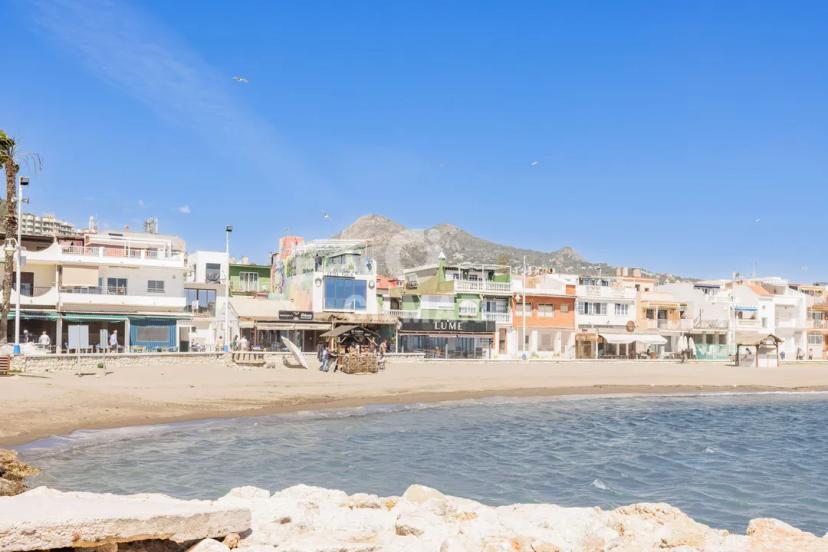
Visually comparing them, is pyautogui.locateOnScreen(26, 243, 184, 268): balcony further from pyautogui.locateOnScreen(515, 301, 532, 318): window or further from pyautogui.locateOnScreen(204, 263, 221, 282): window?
pyautogui.locateOnScreen(515, 301, 532, 318): window

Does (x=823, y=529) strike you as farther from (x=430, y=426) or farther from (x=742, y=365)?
(x=742, y=365)

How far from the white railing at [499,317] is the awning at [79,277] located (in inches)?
1079

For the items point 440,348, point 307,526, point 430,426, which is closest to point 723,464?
point 430,426

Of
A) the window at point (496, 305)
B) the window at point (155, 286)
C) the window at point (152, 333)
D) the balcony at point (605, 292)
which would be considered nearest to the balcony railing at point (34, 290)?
the window at point (152, 333)

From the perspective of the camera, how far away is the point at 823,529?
13711 mm

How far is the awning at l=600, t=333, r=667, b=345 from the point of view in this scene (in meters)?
60.0

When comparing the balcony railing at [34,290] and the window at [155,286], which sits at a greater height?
the window at [155,286]

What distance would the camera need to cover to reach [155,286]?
152ft

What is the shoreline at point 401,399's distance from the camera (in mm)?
22688

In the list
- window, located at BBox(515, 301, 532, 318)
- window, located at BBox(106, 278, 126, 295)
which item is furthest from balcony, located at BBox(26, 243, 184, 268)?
window, located at BBox(515, 301, 532, 318)

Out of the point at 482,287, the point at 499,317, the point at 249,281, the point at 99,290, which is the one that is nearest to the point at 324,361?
the point at 99,290

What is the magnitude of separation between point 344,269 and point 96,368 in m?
22.3

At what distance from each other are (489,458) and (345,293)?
110ft

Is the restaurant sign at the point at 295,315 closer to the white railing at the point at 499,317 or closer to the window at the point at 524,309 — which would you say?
the white railing at the point at 499,317
